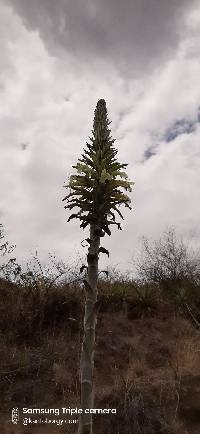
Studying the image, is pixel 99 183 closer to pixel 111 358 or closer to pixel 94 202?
pixel 94 202

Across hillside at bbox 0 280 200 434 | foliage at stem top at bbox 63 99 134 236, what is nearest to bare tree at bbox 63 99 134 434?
foliage at stem top at bbox 63 99 134 236

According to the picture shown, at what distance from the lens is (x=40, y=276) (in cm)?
1520

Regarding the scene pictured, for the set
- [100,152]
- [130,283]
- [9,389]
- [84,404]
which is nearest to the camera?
[84,404]

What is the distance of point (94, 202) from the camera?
7.55 meters

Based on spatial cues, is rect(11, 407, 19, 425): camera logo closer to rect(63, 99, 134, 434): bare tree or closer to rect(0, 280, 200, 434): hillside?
rect(0, 280, 200, 434): hillside

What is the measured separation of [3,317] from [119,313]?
11.6 feet

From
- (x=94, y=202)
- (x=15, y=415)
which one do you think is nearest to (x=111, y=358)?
(x=15, y=415)

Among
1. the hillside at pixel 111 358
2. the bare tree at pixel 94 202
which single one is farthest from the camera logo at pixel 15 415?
the bare tree at pixel 94 202

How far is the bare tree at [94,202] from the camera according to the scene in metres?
6.63

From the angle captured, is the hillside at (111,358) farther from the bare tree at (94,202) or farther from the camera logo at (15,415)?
the bare tree at (94,202)

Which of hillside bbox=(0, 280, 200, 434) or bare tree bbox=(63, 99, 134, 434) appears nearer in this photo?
bare tree bbox=(63, 99, 134, 434)

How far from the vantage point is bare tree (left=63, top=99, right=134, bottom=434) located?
21.8ft

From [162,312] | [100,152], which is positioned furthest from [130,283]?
[100,152]

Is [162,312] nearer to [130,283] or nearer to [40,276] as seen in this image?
[130,283]
